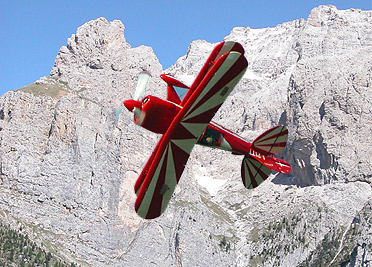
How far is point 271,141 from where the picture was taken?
4634 centimetres

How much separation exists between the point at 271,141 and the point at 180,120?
13986 millimetres

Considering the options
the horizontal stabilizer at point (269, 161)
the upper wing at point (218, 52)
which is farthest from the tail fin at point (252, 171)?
the upper wing at point (218, 52)

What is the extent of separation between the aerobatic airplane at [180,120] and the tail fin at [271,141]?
188 inches

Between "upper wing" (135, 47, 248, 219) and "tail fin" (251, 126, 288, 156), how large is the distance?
11.6m

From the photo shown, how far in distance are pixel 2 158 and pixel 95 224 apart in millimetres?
33414

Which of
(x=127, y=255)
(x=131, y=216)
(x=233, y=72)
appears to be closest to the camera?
(x=233, y=72)

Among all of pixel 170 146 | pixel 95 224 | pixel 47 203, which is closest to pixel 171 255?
pixel 95 224

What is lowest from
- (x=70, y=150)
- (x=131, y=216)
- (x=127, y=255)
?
(x=127, y=255)

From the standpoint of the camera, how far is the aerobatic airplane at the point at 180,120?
33.5m

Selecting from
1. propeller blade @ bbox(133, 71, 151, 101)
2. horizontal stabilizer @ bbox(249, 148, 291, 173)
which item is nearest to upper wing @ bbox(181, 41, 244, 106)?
propeller blade @ bbox(133, 71, 151, 101)

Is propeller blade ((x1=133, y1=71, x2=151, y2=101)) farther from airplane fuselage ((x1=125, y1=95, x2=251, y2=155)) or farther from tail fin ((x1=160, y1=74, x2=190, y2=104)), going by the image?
tail fin ((x1=160, y1=74, x2=190, y2=104))

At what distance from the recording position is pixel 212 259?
18675 centimetres

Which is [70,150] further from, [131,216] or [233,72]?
[233,72]

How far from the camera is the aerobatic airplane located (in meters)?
33.5
